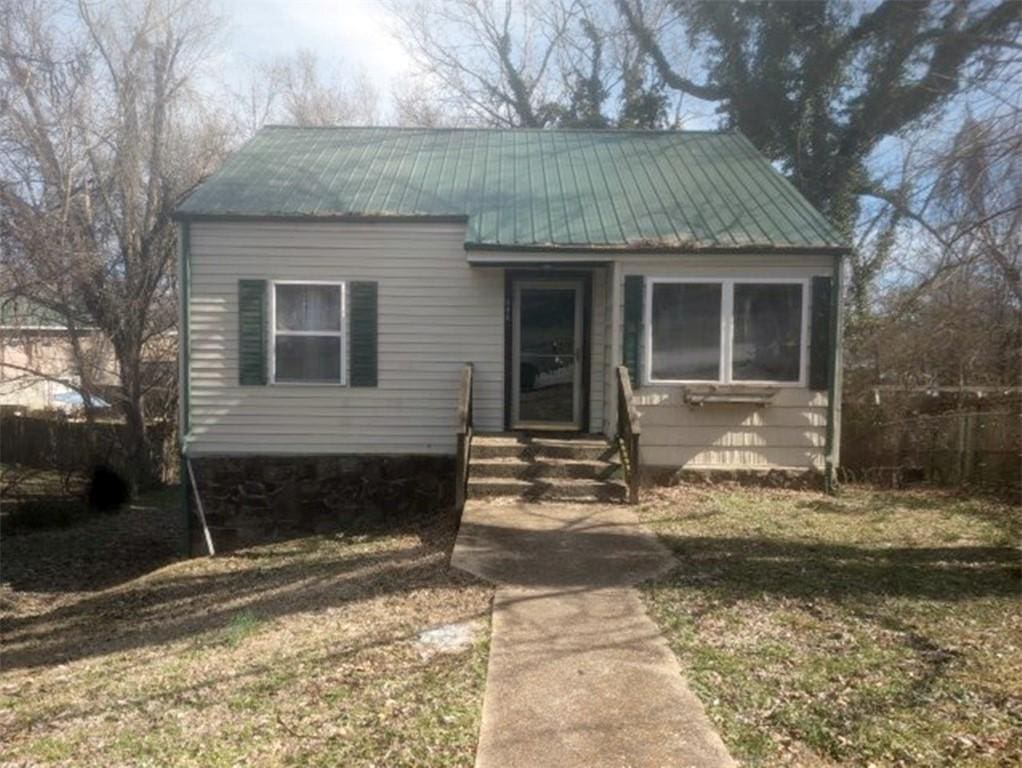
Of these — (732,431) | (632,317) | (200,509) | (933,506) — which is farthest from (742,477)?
(200,509)

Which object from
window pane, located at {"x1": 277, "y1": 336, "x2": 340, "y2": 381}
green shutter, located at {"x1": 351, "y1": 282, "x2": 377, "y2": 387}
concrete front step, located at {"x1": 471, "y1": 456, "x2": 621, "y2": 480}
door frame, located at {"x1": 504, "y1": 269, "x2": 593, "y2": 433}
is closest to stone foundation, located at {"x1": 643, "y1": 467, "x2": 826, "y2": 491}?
concrete front step, located at {"x1": 471, "y1": 456, "x2": 621, "y2": 480}

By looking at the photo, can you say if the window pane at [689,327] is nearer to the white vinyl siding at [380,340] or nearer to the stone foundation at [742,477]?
the stone foundation at [742,477]

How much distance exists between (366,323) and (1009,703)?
770 cm

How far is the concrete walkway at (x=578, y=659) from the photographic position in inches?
144

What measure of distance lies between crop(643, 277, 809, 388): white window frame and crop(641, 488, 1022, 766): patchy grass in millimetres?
1600

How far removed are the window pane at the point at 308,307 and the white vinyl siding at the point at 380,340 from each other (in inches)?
6.4

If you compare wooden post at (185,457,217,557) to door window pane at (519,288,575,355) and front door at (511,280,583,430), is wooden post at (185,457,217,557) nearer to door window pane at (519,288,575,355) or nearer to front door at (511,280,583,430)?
front door at (511,280,583,430)

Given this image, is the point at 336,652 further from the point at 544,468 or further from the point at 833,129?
the point at 833,129

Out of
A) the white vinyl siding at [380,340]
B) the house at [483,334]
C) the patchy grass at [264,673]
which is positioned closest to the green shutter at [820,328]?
the house at [483,334]

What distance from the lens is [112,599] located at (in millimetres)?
8633

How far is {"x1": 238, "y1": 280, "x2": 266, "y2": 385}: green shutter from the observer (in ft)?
32.5

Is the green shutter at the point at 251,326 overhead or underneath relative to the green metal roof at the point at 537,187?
underneath

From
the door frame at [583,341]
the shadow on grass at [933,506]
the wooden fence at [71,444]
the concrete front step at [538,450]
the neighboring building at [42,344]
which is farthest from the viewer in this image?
the wooden fence at [71,444]

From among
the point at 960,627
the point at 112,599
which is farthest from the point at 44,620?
the point at 960,627
